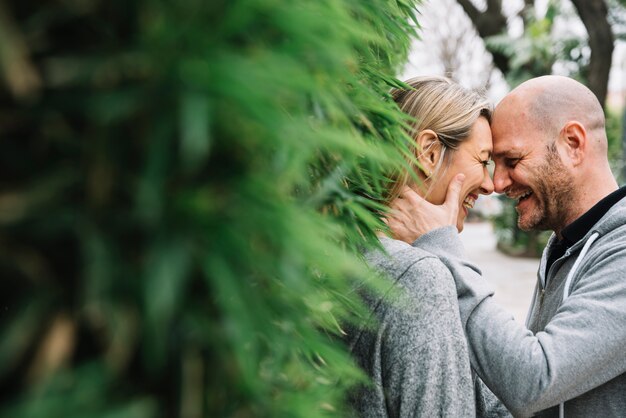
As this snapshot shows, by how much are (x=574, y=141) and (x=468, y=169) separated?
0.56 metres

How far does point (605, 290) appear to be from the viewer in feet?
6.33

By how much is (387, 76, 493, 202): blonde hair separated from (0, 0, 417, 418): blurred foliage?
56.4 inches

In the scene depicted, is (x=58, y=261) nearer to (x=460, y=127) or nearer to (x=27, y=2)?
(x=27, y=2)

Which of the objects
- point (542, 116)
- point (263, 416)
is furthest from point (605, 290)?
point (263, 416)

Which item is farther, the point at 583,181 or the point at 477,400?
the point at 583,181

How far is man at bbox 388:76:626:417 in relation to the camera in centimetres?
185

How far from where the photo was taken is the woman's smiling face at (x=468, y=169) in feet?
7.05

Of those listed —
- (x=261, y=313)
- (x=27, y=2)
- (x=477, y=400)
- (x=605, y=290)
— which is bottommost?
(x=477, y=400)

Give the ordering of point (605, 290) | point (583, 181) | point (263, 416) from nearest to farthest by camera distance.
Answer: point (263, 416)
point (605, 290)
point (583, 181)

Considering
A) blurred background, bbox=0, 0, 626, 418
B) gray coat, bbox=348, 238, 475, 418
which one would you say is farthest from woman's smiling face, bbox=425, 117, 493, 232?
blurred background, bbox=0, 0, 626, 418

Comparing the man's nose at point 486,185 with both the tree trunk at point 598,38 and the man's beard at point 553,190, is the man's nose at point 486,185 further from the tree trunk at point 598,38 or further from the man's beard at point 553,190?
the tree trunk at point 598,38

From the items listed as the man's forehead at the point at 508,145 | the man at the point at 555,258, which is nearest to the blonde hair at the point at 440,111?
the man at the point at 555,258

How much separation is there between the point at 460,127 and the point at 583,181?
2.08ft

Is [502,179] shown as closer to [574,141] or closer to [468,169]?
[574,141]
